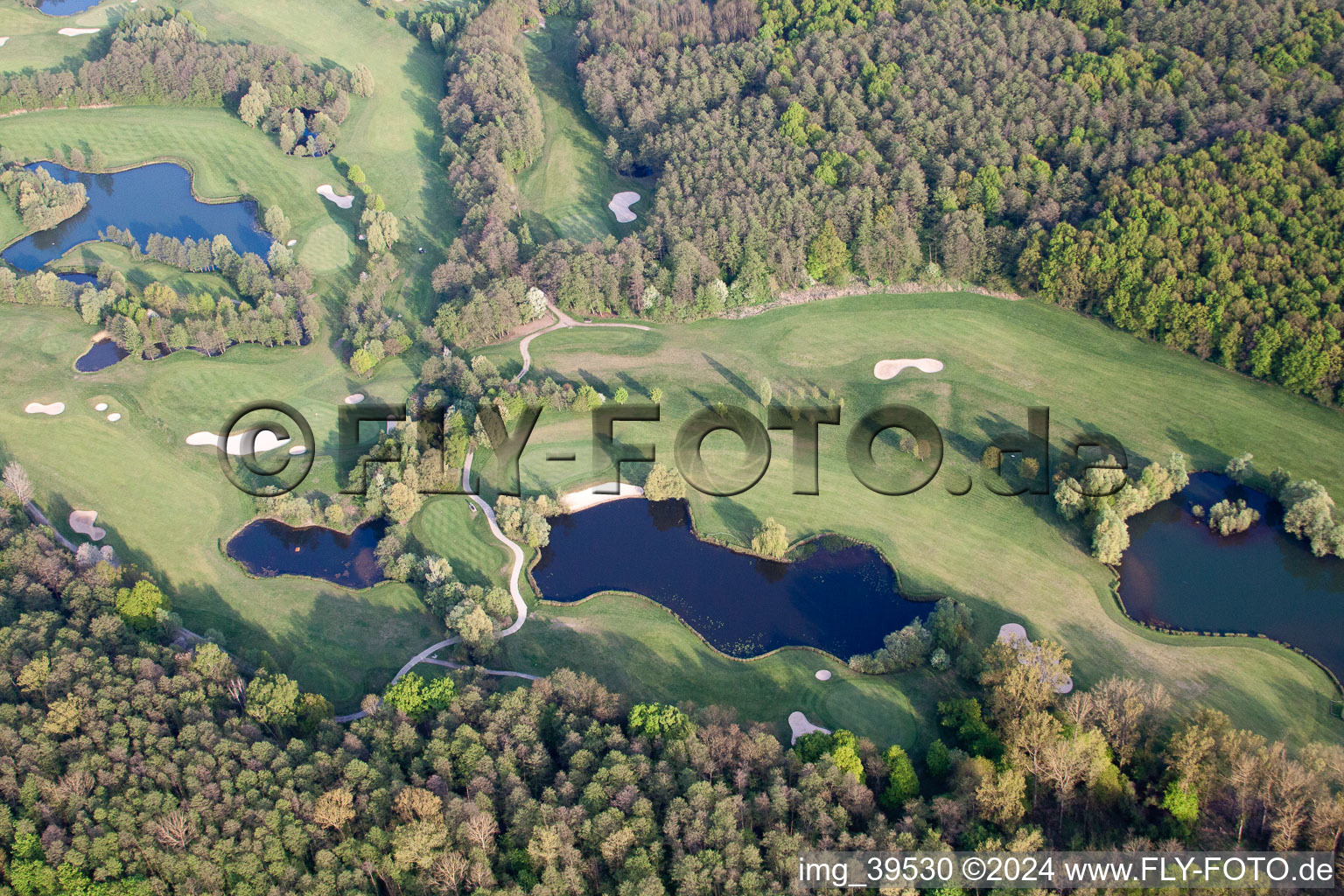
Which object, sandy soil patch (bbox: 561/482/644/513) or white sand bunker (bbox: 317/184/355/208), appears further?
white sand bunker (bbox: 317/184/355/208)

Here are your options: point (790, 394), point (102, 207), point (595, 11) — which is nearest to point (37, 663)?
point (790, 394)

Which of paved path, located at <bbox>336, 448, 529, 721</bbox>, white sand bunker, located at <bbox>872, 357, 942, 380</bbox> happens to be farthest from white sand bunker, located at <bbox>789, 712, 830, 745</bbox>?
white sand bunker, located at <bbox>872, 357, 942, 380</bbox>

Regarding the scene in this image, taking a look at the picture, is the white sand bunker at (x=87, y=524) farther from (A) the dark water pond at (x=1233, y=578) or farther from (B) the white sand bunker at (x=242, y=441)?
(A) the dark water pond at (x=1233, y=578)

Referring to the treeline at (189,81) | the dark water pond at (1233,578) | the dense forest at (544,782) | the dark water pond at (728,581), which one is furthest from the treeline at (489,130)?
the dark water pond at (1233,578)

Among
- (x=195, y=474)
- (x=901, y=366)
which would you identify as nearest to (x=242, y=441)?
(x=195, y=474)

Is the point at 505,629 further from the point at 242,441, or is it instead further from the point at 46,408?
the point at 46,408

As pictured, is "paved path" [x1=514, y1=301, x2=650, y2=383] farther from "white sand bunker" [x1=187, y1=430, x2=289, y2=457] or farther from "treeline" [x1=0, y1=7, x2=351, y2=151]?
"treeline" [x1=0, y1=7, x2=351, y2=151]
